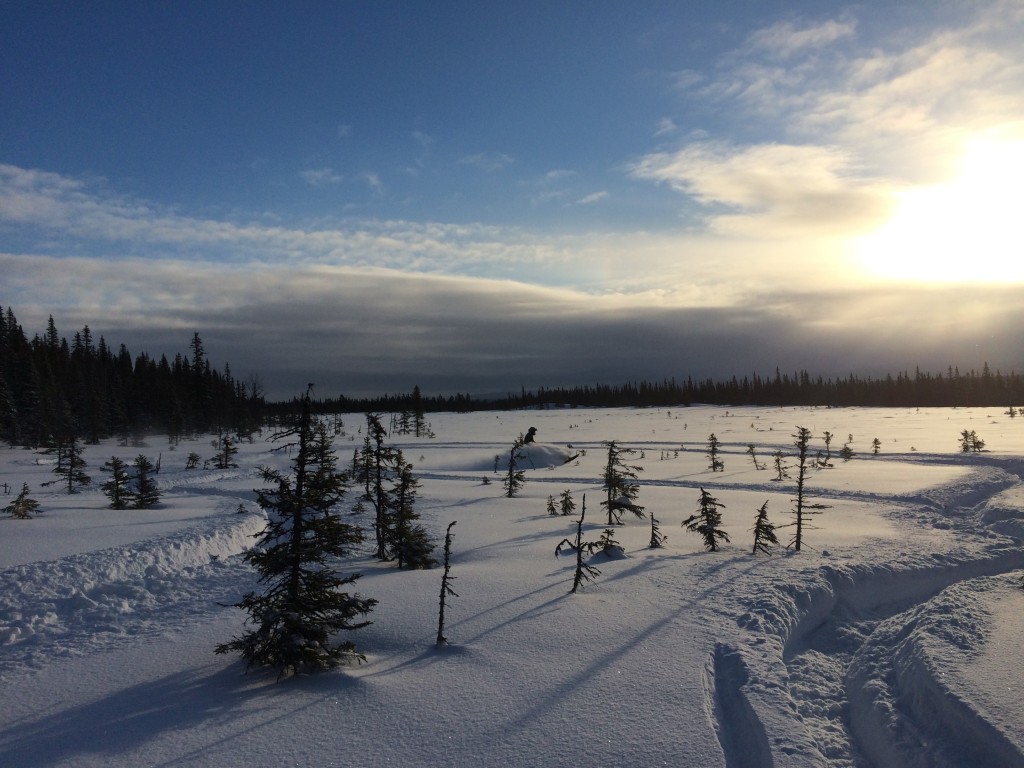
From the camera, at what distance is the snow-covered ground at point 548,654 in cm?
791

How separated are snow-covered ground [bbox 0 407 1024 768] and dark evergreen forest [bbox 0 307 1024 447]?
Answer: 4.74 metres

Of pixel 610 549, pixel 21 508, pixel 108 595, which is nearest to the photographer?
pixel 108 595

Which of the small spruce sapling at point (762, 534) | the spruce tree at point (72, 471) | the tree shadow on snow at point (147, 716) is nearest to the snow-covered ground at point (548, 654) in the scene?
the tree shadow on snow at point (147, 716)

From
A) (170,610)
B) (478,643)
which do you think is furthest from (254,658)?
(170,610)

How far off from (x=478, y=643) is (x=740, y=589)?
6861 mm

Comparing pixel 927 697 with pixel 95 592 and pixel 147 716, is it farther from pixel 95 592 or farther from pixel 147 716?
pixel 95 592

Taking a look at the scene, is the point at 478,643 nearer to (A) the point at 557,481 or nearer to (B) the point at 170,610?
(B) the point at 170,610

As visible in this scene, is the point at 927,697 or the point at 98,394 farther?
the point at 98,394

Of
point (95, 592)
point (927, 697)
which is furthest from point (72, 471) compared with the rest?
point (927, 697)

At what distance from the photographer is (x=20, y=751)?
752 cm

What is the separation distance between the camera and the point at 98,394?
233 feet

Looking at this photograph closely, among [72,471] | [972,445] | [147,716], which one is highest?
[972,445]

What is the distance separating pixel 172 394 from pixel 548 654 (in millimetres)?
79137

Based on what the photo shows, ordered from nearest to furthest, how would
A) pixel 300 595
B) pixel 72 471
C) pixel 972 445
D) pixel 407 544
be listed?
pixel 300 595
pixel 407 544
pixel 72 471
pixel 972 445
